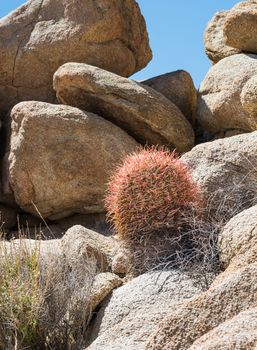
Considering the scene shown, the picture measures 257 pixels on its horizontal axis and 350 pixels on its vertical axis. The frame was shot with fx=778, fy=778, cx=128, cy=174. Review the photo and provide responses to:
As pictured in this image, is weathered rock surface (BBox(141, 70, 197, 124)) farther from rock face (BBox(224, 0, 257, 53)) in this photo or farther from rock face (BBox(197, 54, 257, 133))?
rock face (BBox(224, 0, 257, 53))

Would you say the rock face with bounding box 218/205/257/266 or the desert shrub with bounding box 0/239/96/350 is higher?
the rock face with bounding box 218/205/257/266

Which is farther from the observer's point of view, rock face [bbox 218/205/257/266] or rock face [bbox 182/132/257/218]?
rock face [bbox 182/132/257/218]

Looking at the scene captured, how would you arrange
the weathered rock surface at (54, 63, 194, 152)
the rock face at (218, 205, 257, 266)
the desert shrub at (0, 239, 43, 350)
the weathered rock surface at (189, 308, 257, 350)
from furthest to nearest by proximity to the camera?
the weathered rock surface at (54, 63, 194, 152)
the desert shrub at (0, 239, 43, 350)
the rock face at (218, 205, 257, 266)
the weathered rock surface at (189, 308, 257, 350)

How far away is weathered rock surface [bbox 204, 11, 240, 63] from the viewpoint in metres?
11.0

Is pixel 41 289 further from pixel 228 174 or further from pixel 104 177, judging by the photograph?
pixel 104 177

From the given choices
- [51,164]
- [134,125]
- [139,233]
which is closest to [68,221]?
[51,164]

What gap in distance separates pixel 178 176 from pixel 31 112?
3.11 meters

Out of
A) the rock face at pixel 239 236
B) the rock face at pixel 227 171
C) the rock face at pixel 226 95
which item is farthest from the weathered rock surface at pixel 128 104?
the rock face at pixel 239 236

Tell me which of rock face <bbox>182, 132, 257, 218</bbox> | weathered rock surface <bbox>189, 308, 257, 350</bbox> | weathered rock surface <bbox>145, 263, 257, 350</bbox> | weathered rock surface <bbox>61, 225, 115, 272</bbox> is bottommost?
weathered rock surface <bbox>61, 225, 115, 272</bbox>

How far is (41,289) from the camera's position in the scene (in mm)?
6348

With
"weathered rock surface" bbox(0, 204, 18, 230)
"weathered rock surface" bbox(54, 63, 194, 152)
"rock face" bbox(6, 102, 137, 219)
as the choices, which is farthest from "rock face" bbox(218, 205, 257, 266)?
"weathered rock surface" bbox(0, 204, 18, 230)

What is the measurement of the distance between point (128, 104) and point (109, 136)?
458 mm

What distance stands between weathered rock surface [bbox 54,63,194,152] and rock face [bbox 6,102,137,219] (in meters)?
0.21

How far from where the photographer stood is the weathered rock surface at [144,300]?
5.69m
